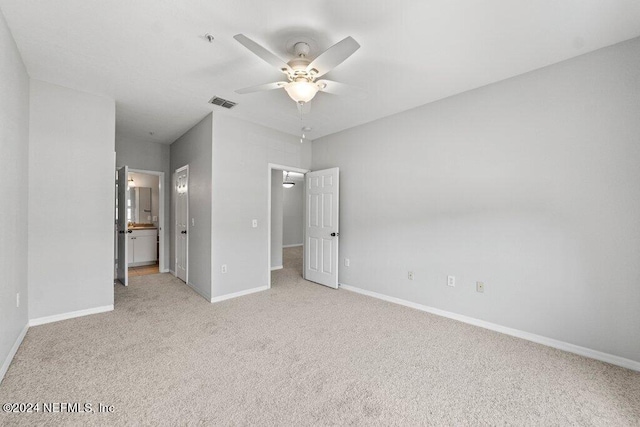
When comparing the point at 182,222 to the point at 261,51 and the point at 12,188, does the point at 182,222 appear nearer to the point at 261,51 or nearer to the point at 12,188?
the point at 12,188

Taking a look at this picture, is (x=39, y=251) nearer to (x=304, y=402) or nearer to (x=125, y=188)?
(x=125, y=188)

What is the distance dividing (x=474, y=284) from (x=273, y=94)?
3234 millimetres

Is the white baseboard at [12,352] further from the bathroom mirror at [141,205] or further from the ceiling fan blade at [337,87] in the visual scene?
the bathroom mirror at [141,205]

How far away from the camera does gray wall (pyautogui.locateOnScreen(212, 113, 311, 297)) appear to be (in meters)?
3.83

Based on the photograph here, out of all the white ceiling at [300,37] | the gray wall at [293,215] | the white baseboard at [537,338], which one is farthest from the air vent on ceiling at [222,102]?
the gray wall at [293,215]

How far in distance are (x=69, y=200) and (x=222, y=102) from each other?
2.11 m

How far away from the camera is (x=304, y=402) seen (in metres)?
1.78

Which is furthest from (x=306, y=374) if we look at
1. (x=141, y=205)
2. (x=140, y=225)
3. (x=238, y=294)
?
(x=141, y=205)

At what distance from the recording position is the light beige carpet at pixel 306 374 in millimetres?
1691

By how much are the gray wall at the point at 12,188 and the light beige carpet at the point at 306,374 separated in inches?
13.7

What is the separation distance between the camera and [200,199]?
412 cm

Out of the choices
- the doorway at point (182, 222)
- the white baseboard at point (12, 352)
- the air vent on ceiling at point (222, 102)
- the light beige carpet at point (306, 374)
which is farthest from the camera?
the doorway at point (182, 222)

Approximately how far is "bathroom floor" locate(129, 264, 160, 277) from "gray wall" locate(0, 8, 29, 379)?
2593mm


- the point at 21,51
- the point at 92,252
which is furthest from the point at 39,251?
the point at 21,51
